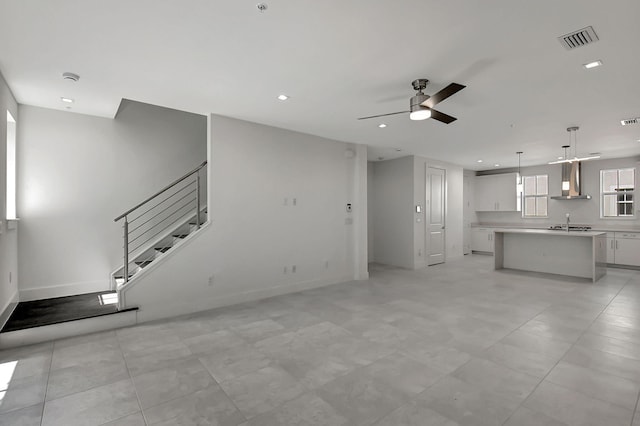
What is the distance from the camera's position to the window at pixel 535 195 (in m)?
9.43

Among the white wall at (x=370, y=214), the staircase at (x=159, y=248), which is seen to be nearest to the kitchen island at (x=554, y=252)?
the white wall at (x=370, y=214)

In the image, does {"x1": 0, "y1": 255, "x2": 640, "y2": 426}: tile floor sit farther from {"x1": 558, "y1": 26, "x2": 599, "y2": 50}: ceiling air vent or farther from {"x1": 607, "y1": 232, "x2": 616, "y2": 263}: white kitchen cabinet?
{"x1": 607, "y1": 232, "x2": 616, "y2": 263}: white kitchen cabinet

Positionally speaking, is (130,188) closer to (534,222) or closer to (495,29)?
(495,29)

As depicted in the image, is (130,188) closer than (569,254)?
Yes

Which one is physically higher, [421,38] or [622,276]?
[421,38]

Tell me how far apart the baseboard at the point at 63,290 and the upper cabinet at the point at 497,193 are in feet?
34.5

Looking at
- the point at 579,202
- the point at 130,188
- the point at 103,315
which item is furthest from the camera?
the point at 579,202

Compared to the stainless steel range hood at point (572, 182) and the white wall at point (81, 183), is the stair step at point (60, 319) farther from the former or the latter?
the stainless steel range hood at point (572, 182)

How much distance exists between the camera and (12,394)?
244cm

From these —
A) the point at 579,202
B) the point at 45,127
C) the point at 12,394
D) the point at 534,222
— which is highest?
the point at 45,127

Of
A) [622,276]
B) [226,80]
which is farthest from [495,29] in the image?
[622,276]

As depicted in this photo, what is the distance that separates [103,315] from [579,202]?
11291 mm

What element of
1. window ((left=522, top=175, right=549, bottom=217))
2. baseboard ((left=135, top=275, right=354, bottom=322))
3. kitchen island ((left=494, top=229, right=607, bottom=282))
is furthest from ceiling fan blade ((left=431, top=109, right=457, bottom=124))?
window ((left=522, top=175, right=549, bottom=217))

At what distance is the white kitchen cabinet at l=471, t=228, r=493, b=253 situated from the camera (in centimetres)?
998
